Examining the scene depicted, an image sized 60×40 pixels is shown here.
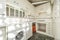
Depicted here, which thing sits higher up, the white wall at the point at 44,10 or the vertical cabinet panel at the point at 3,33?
the white wall at the point at 44,10

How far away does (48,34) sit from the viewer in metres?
6.02

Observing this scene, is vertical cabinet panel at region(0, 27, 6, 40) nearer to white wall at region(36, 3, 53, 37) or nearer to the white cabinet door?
the white cabinet door

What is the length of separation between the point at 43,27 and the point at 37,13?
1.51 meters

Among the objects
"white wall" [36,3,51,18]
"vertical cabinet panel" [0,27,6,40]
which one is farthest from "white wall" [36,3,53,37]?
"vertical cabinet panel" [0,27,6,40]

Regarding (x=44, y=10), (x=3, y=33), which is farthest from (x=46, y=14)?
(x=3, y=33)

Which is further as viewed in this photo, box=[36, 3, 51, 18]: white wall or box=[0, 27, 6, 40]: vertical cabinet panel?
box=[36, 3, 51, 18]: white wall

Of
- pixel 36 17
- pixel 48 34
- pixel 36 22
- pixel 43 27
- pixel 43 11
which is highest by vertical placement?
pixel 43 11

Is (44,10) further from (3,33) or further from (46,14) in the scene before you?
(3,33)

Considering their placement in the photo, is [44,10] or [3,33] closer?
[3,33]

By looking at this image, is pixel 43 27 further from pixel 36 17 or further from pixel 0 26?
pixel 0 26

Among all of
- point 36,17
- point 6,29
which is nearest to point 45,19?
point 36,17

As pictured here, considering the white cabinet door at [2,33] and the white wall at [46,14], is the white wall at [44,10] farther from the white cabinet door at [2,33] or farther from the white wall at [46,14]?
the white cabinet door at [2,33]

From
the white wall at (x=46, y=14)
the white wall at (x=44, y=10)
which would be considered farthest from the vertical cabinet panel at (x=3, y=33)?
the white wall at (x=44, y=10)

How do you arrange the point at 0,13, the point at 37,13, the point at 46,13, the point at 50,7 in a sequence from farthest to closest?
1. the point at 37,13
2. the point at 46,13
3. the point at 50,7
4. the point at 0,13
